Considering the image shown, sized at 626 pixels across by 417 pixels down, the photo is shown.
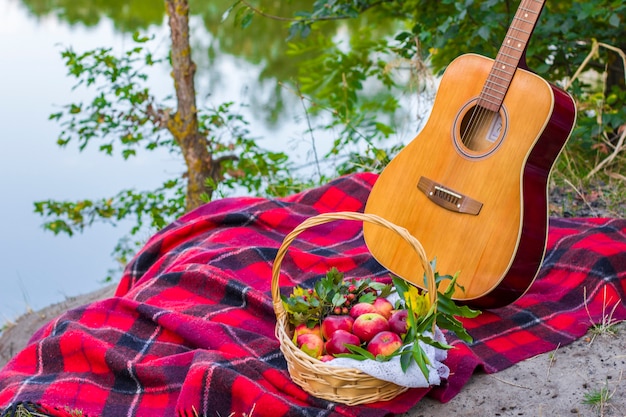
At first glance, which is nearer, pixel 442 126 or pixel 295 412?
pixel 295 412

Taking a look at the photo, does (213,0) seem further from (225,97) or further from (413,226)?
(413,226)

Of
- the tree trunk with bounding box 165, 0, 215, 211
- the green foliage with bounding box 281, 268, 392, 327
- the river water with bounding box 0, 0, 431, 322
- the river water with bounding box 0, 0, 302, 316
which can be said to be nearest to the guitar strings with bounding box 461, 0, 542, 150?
the green foliage with bounding box 281, 268, 392, 327

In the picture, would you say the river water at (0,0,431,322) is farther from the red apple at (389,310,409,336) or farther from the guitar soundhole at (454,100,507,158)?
the red apple at (389,310,409,336)

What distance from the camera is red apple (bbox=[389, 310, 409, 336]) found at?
7.44 feet

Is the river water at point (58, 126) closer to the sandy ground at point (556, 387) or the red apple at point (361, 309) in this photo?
the sandy ground at point (556, 387)

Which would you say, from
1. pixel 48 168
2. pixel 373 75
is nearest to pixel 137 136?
pixel 373 75

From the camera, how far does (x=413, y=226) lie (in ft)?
9.56

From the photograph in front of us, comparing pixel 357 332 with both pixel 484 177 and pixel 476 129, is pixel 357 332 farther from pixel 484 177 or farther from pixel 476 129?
pixel 476 129

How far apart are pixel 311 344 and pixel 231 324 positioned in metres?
0.59

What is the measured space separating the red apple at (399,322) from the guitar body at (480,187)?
54 cm

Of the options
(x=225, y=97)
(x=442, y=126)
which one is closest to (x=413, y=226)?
(x=442, y=126)

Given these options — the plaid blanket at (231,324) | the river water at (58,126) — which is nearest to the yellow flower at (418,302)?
the plaid blanket at (231,324)

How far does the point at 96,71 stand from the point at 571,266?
3436mm

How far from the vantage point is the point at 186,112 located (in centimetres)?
532
